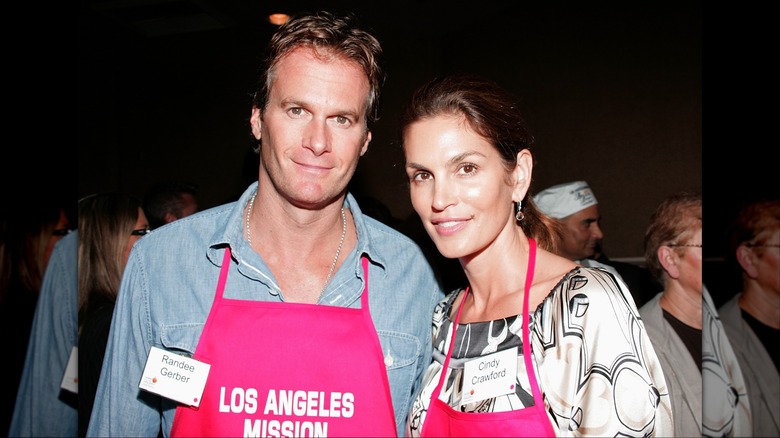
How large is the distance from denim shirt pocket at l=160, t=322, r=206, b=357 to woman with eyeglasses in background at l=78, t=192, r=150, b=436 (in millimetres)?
443

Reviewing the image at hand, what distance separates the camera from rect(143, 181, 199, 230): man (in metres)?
1.78

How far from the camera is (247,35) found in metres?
1.75

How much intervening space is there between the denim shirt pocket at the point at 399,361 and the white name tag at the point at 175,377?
428mm

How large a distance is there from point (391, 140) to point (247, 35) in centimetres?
52

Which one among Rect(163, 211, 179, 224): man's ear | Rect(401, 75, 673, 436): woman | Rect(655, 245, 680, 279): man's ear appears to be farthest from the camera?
Rect(163, 211, 179, 224): man's ear

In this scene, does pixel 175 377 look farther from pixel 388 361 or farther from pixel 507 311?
pixel 507 311

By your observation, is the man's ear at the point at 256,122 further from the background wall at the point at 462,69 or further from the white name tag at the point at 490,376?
the white name tag at the point at 490,376

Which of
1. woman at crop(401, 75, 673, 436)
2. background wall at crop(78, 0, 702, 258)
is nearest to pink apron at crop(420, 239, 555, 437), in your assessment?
woman at crop(401, 75, 673, 436)

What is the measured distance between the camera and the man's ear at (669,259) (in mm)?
1479

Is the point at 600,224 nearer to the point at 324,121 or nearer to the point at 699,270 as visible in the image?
the point at 699,270

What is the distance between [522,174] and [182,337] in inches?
35.6

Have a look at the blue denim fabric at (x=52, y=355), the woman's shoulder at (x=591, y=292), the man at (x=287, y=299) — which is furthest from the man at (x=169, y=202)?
the woman's shoulder at (x=591, y=292)

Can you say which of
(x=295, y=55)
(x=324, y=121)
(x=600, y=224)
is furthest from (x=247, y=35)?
(x=600, y=224)

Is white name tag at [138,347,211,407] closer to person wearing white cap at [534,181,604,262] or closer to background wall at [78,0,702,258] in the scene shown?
background wall at [78,0,702,258]
